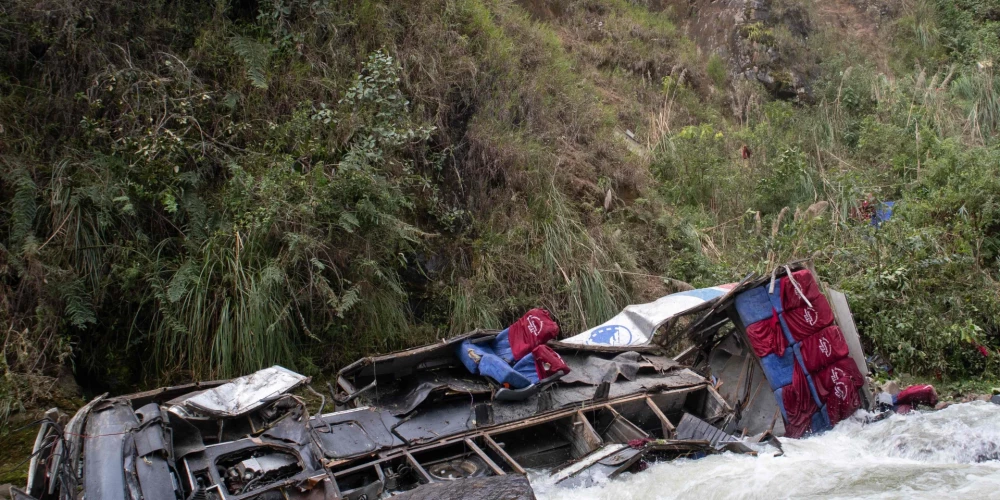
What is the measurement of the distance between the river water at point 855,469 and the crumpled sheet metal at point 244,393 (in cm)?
215

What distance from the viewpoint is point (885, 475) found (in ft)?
18.7

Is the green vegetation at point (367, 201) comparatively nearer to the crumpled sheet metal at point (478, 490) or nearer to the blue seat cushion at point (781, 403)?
the blue seat cushion at point (781, 403)

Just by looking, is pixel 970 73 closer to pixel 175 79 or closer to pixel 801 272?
pixel 801 272

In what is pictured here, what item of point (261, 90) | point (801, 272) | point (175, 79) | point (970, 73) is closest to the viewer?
point (801, 272)

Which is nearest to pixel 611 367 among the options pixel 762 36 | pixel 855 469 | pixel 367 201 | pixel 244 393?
pixel 855 469

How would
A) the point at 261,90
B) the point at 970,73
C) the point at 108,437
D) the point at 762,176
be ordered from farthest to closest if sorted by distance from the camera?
the point at 970,73, the point at 762,176, the point at 261,90, the point at 108,437

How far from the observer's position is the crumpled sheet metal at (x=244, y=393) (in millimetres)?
5296

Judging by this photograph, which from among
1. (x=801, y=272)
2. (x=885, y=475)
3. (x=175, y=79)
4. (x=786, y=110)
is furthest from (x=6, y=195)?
(x=786, y=110)

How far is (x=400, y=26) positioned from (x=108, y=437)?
7.02 meters

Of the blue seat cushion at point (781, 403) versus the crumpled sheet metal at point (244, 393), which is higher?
the crumpled sheet metal at point (244, 393)

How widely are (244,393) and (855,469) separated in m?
5.00

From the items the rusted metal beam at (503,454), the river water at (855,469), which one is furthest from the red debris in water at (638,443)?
the rusted metal beam at (503,454)

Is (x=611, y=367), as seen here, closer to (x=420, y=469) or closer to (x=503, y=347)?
(x=503, y=347)

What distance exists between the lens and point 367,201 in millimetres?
7887
